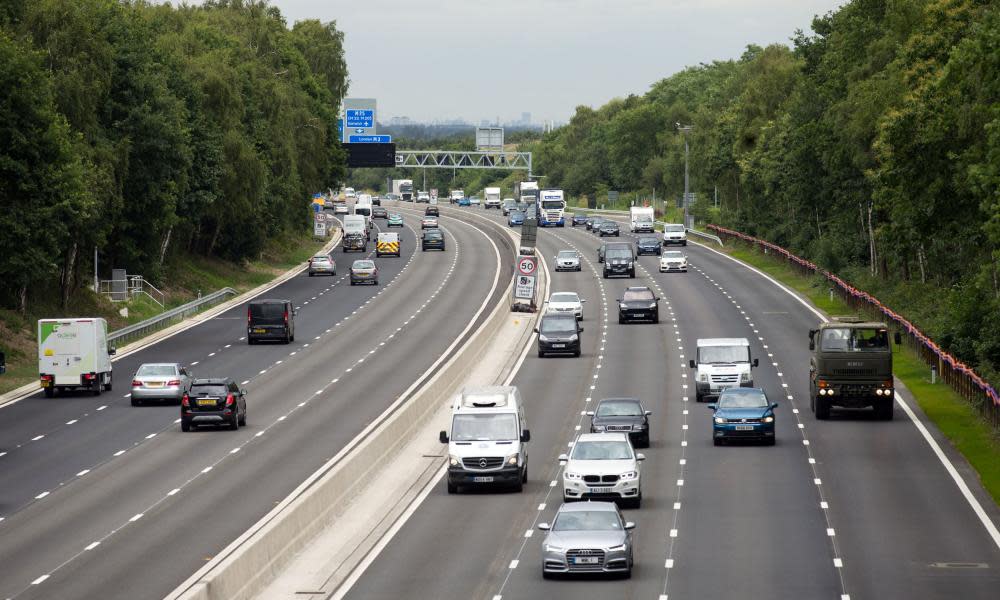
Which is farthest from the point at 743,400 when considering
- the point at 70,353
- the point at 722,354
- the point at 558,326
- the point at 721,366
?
the point at 70,353

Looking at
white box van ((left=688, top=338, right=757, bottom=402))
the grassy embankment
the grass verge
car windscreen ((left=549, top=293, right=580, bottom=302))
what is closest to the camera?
the grass verge

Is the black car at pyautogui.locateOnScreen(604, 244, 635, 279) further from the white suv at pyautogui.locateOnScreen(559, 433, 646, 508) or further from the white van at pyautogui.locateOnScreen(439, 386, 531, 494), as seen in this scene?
the white suv at pyautogui.locateOnScreen(559, 433, 646, 508)

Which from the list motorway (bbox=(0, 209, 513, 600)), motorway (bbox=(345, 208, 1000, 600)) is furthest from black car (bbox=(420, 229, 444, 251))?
motorway (bbox=(345, 208, 1000, 600))

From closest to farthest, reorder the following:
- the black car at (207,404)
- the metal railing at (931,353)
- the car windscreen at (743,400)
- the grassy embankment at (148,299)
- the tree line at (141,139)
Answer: the car windscreen at (743,400)
the metal railing at (931,353)
the black car at (207,404)
the tree line at (141,139)
the grassy embankment at (148,299)

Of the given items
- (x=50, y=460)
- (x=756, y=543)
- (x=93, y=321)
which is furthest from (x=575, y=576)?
(x=93, y=321)

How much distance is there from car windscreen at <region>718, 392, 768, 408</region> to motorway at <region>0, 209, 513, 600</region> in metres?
10.9

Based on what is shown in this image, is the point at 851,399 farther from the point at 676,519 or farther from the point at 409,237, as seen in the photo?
the point at 409,237

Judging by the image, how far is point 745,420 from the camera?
44.0 m

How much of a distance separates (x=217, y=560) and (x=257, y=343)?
44.5 metres

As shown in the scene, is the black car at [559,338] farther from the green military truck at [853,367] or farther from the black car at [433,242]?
the black car at [433,242]

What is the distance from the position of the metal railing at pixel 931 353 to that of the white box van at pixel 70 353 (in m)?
29.5

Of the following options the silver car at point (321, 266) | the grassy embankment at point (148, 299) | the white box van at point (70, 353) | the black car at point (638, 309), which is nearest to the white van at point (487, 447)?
the white box van at point (70, 353)

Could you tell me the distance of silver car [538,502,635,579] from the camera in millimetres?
27516

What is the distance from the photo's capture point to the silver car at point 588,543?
2752 centimetres
